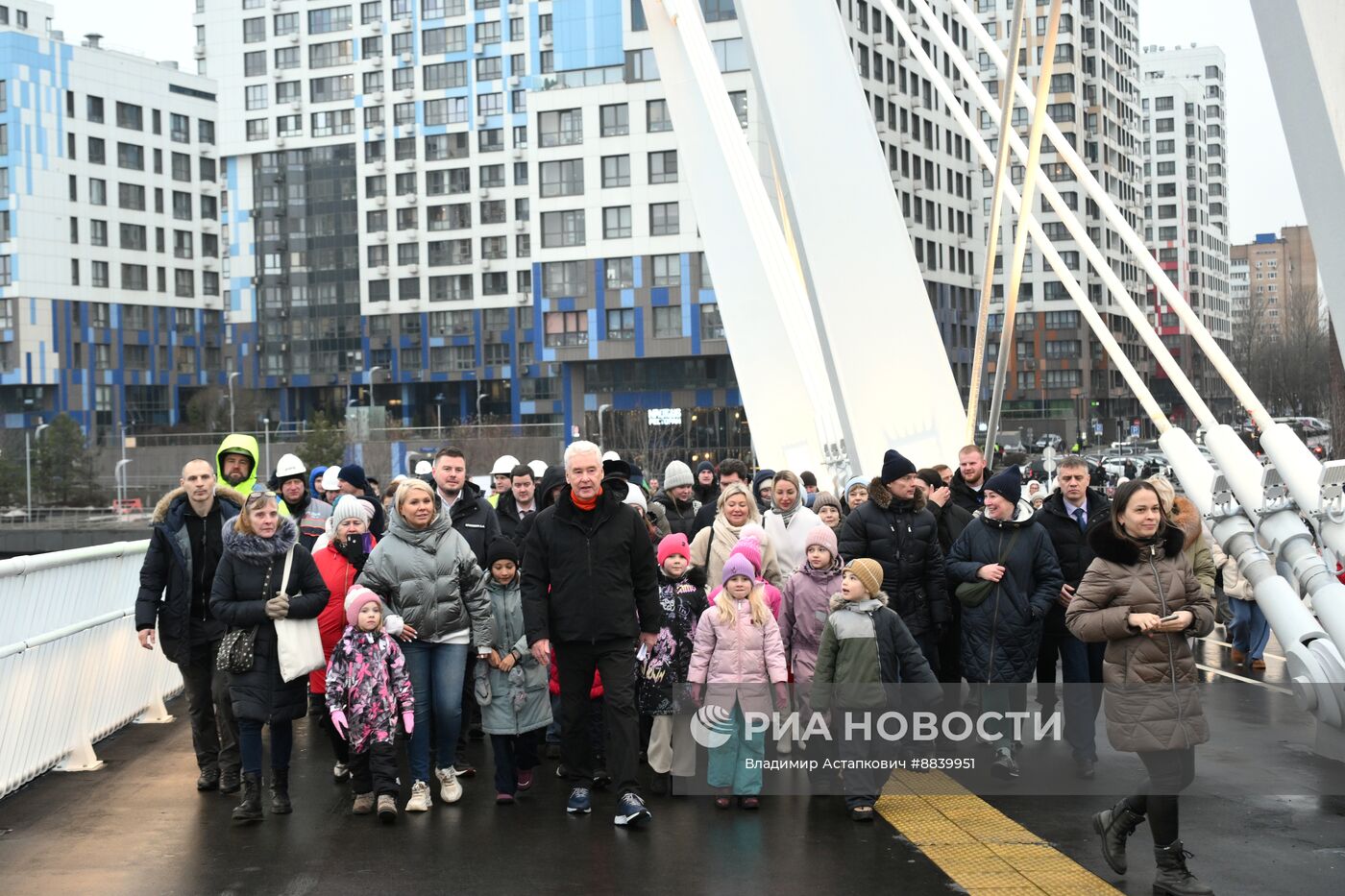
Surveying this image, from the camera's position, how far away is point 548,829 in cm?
795

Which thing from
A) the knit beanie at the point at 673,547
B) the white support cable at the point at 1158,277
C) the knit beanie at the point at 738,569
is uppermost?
the white support cable at the point at 1158,277

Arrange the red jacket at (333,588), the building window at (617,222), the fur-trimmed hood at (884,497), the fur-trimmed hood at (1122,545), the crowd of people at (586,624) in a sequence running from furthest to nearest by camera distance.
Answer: the building window at (617,222)
the fur-trimmed hood at (884,497)
the red jacket at (333,588)
the crowd of people at (586,624)
the fur-trimmed hood at (1122,545)

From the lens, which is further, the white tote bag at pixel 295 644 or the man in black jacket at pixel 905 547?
the man in black jacket at pixel 905 547

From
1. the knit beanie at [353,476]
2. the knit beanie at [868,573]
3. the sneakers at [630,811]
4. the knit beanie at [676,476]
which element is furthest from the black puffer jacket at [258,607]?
the knit beanie at [676,476]

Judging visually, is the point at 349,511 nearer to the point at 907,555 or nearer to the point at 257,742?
the point at 257,742

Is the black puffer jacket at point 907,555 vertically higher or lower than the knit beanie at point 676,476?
lower

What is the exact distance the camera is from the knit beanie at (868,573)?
842 centimetres

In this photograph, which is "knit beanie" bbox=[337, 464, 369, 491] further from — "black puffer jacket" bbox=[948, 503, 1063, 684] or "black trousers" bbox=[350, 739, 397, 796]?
"black puffer jacket" bbox=[948, 503, 1063, 684]

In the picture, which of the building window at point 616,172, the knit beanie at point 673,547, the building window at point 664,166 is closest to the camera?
the knit beanie at point 673,547

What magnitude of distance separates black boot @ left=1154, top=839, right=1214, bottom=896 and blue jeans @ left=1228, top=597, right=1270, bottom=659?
7645 mm

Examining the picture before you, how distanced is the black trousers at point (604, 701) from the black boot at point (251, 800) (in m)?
1.68

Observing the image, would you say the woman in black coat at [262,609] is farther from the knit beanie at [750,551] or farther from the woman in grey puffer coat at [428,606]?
the knit beanie at [750,551]

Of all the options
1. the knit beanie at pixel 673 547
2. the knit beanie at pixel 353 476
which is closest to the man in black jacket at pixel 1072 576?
the knit beanie at pixel 673 547

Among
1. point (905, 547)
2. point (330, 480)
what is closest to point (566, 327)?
point (330, 480)
